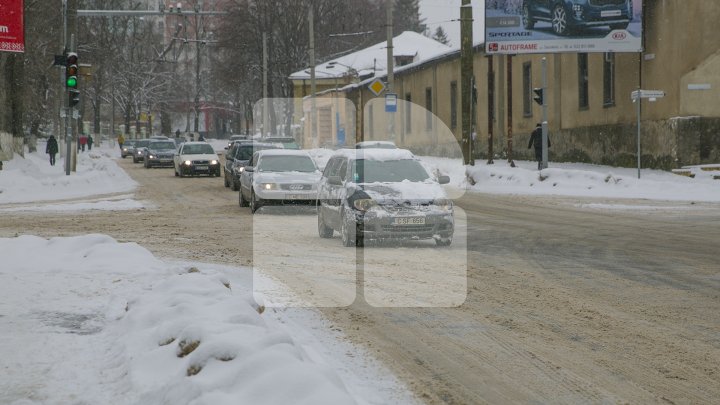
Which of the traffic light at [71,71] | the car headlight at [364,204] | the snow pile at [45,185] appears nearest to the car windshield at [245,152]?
the snow pile at [45,185]

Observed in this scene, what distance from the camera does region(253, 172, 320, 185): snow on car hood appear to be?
22.8 metres

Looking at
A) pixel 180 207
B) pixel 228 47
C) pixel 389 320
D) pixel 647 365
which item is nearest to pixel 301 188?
pixel 180 207

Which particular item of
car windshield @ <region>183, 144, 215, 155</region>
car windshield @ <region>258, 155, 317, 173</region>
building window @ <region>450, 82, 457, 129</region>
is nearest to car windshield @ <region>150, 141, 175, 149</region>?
car windshield @ <region>183, 144, 215, 155</region>

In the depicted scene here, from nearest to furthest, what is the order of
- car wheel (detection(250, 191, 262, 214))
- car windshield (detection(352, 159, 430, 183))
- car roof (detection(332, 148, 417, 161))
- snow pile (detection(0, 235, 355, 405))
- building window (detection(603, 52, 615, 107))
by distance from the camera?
snow pile (detection(0, 235, 355, 405)) → car windshield (detection(352, 159, 430, 183)) → car roof (detection(332, 148, 417, 161)) → car wheel (detection(250, 191, 262, 214)) → building window (detection(603, 52, 615, 107))

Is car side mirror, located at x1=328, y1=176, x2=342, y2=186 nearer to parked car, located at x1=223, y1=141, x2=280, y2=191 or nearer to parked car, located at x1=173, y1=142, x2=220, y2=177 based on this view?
parked car, located at x1=223, y1=141, x2=280, y2=191

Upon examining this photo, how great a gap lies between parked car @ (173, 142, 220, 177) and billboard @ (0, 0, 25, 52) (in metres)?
14.7

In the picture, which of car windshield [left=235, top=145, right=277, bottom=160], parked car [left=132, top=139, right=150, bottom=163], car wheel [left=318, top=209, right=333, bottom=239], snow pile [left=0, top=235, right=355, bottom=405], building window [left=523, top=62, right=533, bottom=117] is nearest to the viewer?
snow pile [left=0, top=235, right=355, bottom=405]

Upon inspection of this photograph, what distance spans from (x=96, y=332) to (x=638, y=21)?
29.1 metres

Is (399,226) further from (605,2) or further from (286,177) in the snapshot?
(605,2)

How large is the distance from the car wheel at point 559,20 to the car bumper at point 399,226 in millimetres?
23358

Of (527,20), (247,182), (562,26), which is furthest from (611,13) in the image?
(247,182)

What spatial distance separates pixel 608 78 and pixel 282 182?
61.7ft

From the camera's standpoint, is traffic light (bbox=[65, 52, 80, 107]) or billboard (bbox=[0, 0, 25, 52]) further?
traffic light (bbox=[65, 52, 80, 107])

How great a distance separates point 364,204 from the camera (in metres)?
15.6
